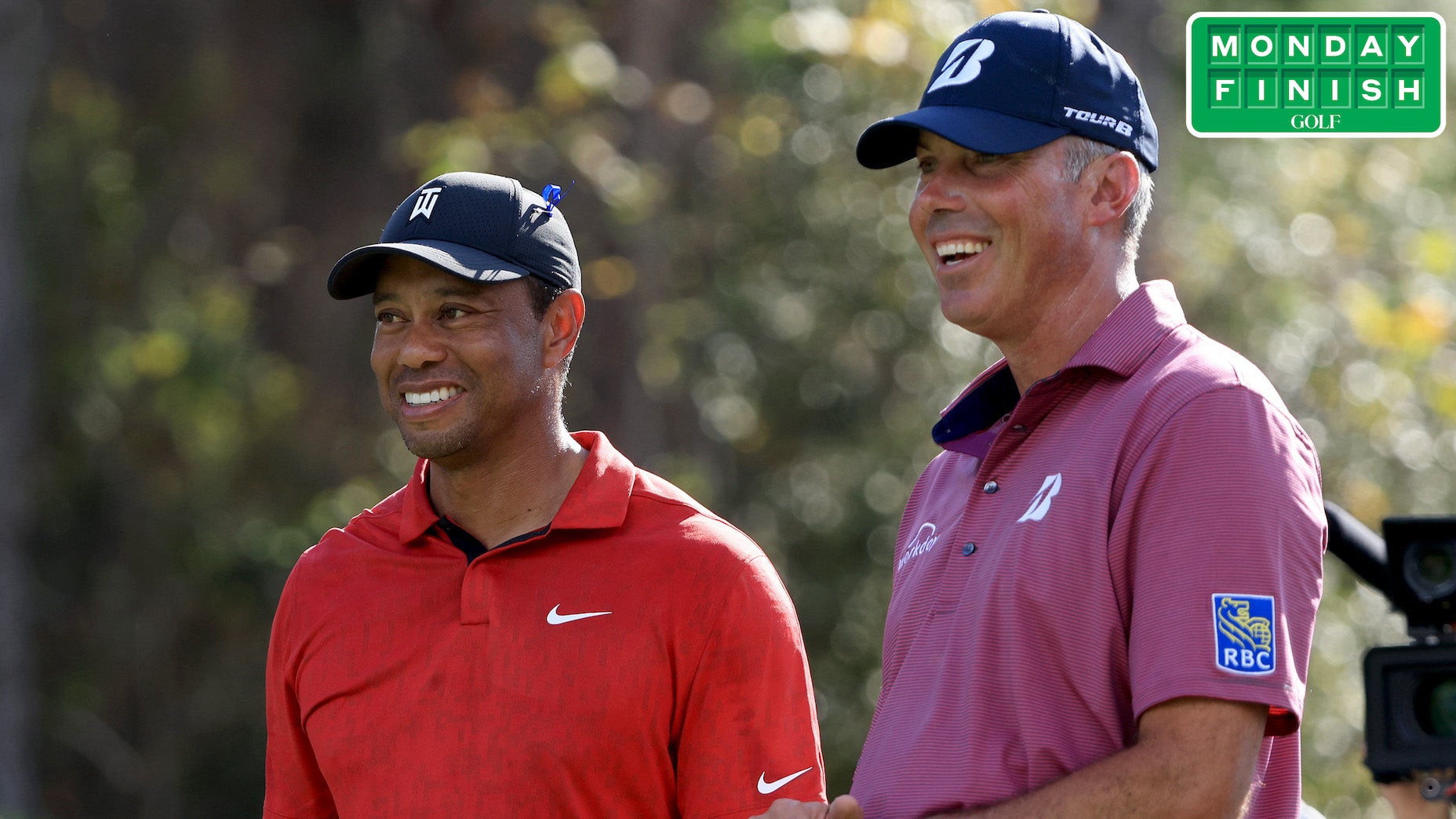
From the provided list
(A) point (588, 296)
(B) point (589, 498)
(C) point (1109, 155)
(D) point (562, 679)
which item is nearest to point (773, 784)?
(D) point (562, 679)

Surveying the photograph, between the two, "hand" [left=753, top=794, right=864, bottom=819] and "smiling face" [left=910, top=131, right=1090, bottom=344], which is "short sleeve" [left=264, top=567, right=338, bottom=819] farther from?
"smiling face" [left=910, top=131, right=1090, bottom=344]

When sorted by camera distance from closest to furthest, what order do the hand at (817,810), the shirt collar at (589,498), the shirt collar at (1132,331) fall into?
the hand at (817,810) → the shirt collar at (1132,331) → the shirt collar at (589,498)

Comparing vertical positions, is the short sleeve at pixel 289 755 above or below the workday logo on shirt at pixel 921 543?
below

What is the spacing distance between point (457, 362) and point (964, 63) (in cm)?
118

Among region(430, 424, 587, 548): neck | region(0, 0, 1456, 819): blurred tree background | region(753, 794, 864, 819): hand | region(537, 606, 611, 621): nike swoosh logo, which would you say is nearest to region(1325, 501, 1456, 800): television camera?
region(753, 794, 864, 819): hand

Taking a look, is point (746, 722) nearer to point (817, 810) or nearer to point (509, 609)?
point (509, 609)

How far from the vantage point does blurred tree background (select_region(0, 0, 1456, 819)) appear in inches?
369

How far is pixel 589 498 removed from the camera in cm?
Answer: 335

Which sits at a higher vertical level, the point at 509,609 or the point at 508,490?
the point at 508,490

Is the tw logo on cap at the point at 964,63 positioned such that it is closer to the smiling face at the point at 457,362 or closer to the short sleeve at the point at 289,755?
the smiling face at the point at 457,362

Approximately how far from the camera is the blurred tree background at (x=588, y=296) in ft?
30.7

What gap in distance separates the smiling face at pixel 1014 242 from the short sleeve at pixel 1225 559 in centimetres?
43

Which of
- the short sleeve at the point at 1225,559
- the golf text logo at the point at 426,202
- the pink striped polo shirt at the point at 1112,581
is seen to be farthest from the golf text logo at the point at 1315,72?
the short sleeve at the point at 1225,559

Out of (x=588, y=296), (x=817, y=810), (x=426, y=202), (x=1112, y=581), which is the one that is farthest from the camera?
(x=588, y=296)
